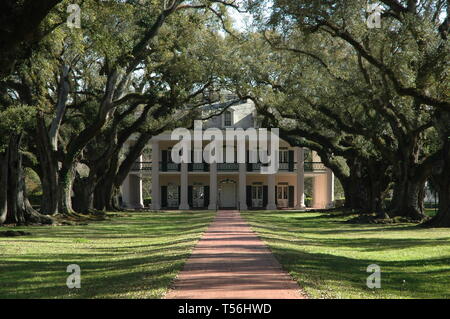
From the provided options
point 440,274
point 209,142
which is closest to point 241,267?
point 440,274

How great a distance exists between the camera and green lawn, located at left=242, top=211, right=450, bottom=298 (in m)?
10.5

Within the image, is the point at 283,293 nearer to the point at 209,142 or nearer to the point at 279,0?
the point at 279,0

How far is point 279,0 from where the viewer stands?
18891 mm

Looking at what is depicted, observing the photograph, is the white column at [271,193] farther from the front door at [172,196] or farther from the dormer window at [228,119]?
the front door at [172,196]

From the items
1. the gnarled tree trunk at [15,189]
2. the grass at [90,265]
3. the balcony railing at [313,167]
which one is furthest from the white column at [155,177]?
the grass at [90,265]

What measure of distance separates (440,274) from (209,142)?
4351 cm

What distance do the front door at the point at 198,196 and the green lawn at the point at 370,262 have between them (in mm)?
33583

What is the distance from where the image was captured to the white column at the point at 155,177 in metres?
55.6

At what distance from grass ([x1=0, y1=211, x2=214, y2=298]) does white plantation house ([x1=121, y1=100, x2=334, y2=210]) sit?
32.6 metres

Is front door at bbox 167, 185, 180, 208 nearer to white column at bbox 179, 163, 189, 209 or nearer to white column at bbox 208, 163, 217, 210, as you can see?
white column at bbox 179, 163, 189, 209

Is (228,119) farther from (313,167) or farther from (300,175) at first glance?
(313,167)

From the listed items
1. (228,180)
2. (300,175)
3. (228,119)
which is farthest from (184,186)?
(300,175)

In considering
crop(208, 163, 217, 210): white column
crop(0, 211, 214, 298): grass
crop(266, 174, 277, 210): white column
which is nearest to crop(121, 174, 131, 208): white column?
crop(208, 163, 217, 210): white column

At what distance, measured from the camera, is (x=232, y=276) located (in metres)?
11.0
